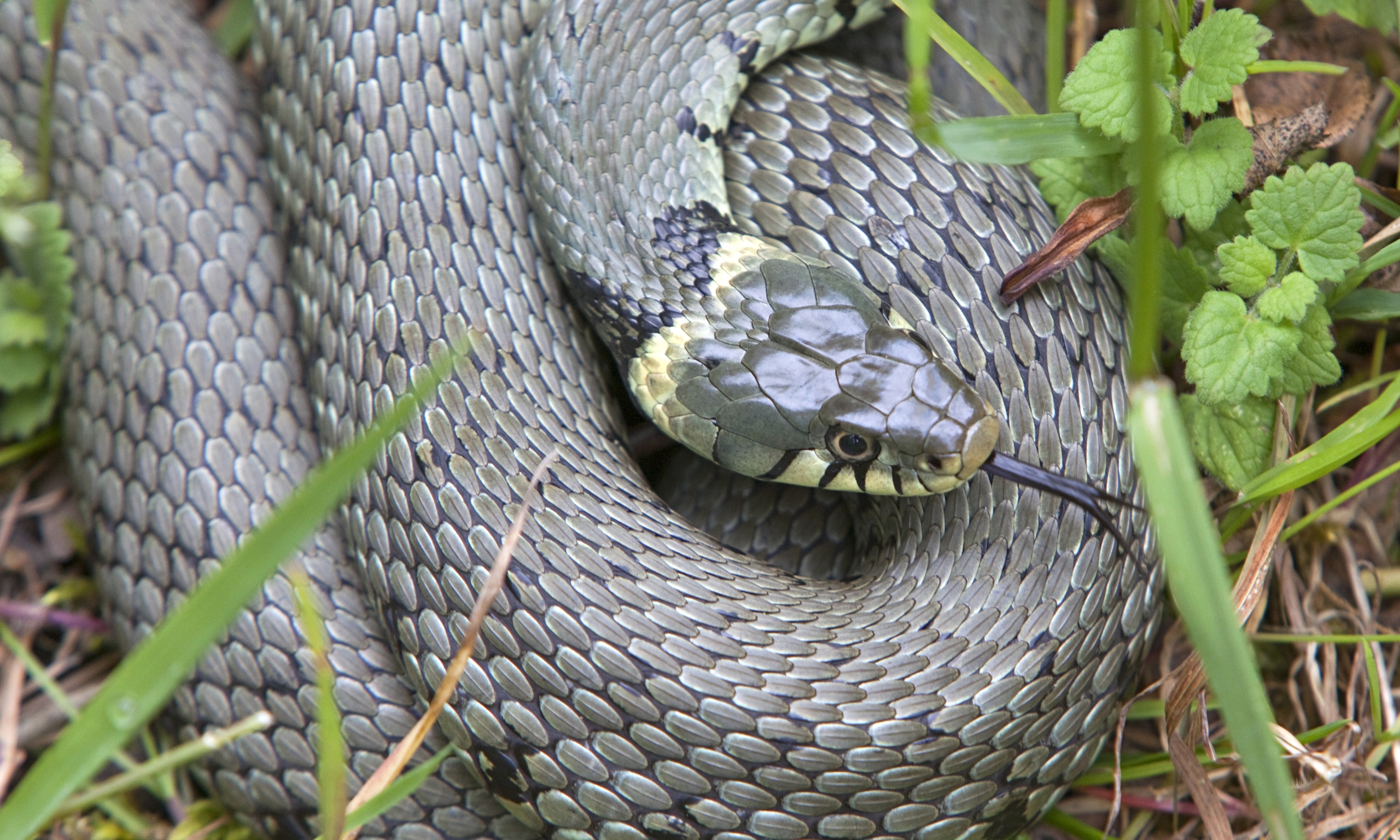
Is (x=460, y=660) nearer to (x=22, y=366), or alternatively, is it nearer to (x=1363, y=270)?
(x=22, y=366)

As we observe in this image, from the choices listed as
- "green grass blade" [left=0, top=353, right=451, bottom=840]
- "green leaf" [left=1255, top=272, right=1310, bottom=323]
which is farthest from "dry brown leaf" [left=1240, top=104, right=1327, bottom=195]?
"green grass blade" [left=0, top=353, right=451, bottom=840]

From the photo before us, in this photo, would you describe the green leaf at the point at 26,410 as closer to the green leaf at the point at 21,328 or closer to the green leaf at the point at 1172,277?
the green leaf at the point at 21,328

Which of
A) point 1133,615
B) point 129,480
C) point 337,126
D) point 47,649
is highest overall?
point 337,126

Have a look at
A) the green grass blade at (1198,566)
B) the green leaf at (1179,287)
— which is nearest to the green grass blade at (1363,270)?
the green leaf at (1179,287)

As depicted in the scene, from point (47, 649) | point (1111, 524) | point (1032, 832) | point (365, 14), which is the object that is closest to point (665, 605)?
point (1111, 524)

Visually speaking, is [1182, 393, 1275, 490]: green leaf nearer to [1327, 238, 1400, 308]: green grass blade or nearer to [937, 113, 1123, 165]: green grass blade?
[1327, 238, 1400, 308]: green grass blade

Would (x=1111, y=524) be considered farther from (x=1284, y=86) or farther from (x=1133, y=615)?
(x=1284, y=86)
